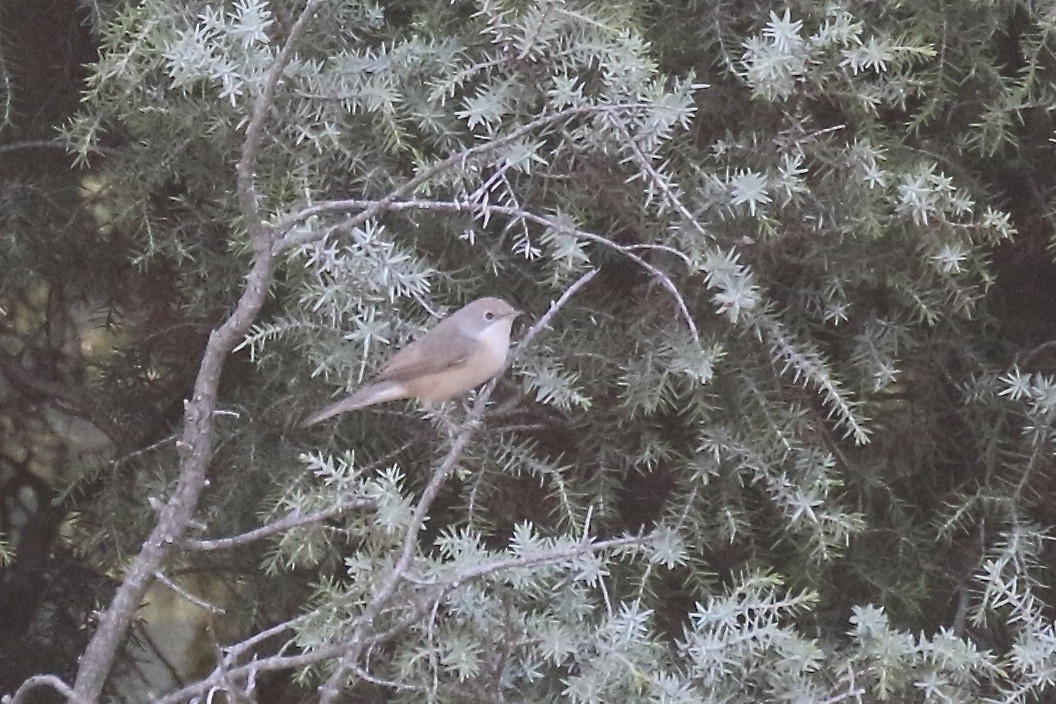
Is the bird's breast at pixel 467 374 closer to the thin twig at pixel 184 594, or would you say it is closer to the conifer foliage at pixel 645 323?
the conifer foliage at pixel 645 323

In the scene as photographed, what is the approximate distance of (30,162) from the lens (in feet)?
9.23

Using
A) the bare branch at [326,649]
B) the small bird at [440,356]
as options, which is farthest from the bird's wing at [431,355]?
the bare branch at [326,649]

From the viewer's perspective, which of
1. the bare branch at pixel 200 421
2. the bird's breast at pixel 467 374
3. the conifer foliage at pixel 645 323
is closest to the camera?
the bare branch at pixel 200 421

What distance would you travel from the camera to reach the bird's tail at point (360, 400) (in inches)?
89.7

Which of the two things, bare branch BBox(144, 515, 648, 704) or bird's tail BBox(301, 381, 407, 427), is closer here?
bare branch BBox(144, 515, 648, 704)

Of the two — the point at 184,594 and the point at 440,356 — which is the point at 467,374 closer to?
the point at 440,356

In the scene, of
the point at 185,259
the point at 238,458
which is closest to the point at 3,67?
the point at 185,259

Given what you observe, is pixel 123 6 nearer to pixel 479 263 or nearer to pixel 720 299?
pixel 479 263

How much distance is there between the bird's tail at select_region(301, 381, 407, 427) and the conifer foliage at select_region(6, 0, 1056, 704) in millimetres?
65

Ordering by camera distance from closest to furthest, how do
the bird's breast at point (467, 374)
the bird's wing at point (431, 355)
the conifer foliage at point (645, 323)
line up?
the conifer foliage at point (645, 323) → the bird's wing at point (431, 355) → the bird's breast at point (467, 374)

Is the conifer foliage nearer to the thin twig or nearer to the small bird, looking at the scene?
the small bird

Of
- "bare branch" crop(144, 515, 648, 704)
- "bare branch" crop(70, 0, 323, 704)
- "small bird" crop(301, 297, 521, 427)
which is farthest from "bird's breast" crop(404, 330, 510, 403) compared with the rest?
"bare branch" crop(70, 0, 323, 704)

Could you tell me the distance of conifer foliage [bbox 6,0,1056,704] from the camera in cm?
208

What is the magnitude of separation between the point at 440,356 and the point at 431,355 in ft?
0.21
